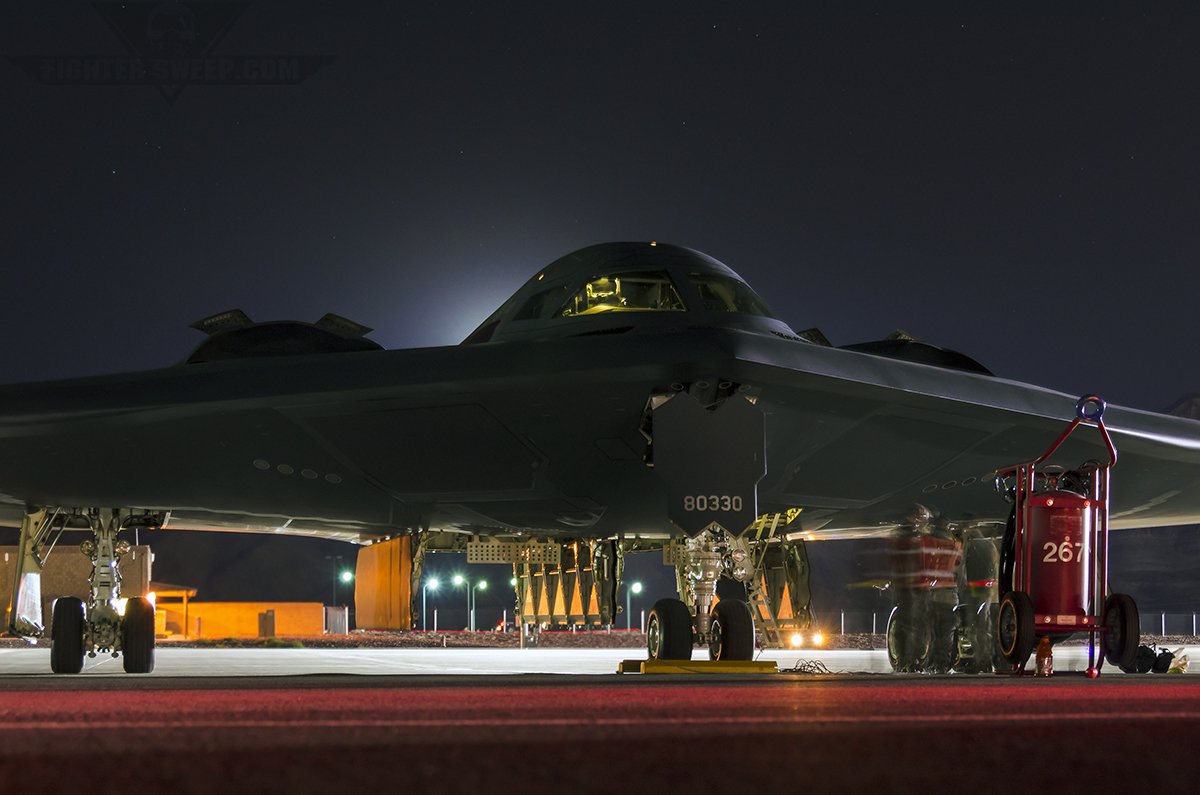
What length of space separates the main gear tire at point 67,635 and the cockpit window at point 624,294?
487cm

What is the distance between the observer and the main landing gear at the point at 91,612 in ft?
34.1

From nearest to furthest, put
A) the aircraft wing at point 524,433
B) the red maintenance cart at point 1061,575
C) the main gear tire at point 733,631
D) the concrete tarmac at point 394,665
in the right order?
the red maintenance cart at point 1061,575 < the aircraft wing at point 524,433 < the main gear tire at point 733,631 < the concrete tarmac at point 394,665

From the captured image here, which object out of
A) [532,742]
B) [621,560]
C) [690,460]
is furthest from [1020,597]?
[621,560]

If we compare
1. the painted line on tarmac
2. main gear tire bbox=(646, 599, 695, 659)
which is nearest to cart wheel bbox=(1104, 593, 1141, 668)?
main gear tire bbox=(646, 599, 695, 659)

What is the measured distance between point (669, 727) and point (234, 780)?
2.78 feet

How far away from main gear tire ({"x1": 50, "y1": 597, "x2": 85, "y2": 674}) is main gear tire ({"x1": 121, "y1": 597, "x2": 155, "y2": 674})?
35cm

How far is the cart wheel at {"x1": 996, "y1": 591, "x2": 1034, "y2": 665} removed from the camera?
672cm

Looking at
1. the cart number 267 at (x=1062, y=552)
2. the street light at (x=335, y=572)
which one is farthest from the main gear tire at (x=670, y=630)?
the street light at (x=335, y=572)

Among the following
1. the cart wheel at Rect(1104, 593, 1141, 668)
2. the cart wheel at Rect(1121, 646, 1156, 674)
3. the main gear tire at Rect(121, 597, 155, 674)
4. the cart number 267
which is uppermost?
the cart number 267

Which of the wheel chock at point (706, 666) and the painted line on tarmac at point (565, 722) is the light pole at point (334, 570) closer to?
the wheel chock at point (706, 666)

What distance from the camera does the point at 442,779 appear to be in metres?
1.62

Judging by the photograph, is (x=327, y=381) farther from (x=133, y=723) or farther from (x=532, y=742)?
(x=532, y=742)

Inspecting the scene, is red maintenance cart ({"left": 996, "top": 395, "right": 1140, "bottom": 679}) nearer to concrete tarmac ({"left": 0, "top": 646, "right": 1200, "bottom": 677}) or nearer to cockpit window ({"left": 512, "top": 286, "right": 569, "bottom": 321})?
concrete tarmac ({"left": 0, "top": 646, "right": 1200, "bottom": 677})

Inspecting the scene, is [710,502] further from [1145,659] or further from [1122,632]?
[1145,659]
